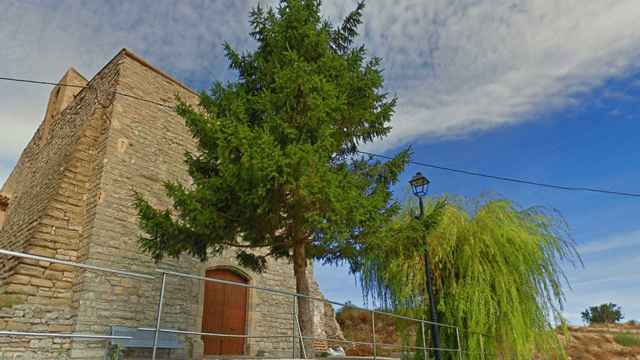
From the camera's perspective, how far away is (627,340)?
15.8 meters

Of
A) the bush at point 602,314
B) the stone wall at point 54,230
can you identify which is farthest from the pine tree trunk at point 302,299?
the bush at point 602,314

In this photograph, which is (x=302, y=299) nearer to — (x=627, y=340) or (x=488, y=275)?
(x=488, y=275)

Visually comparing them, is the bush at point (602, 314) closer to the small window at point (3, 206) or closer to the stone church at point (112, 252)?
the stone church at point (112, 252)

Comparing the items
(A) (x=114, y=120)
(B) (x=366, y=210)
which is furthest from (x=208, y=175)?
(A) (x=114, y=120)

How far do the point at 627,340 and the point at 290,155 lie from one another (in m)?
17.7

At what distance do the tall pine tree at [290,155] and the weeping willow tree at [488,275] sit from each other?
1445mm

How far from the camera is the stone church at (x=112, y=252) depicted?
6531 millimetres

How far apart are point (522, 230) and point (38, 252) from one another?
8.40 m

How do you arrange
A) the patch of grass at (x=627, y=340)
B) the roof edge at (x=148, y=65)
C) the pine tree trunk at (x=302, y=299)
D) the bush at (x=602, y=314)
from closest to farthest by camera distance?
the pine tree trunk at (x=302, y=299) → the roof edge at (x=148, y=65) → the patch of grass at (x=627, y=340) → the bush at (x=602, y=314)

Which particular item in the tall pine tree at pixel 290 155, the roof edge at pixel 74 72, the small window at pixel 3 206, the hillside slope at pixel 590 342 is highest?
the roof edge at pixel 74 72

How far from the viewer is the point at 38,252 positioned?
6.88 m

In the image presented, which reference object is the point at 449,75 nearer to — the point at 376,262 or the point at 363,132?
the point at 363,132

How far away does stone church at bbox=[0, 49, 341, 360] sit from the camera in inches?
257

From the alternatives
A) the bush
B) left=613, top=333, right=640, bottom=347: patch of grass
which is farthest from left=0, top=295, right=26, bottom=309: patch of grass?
the bush
